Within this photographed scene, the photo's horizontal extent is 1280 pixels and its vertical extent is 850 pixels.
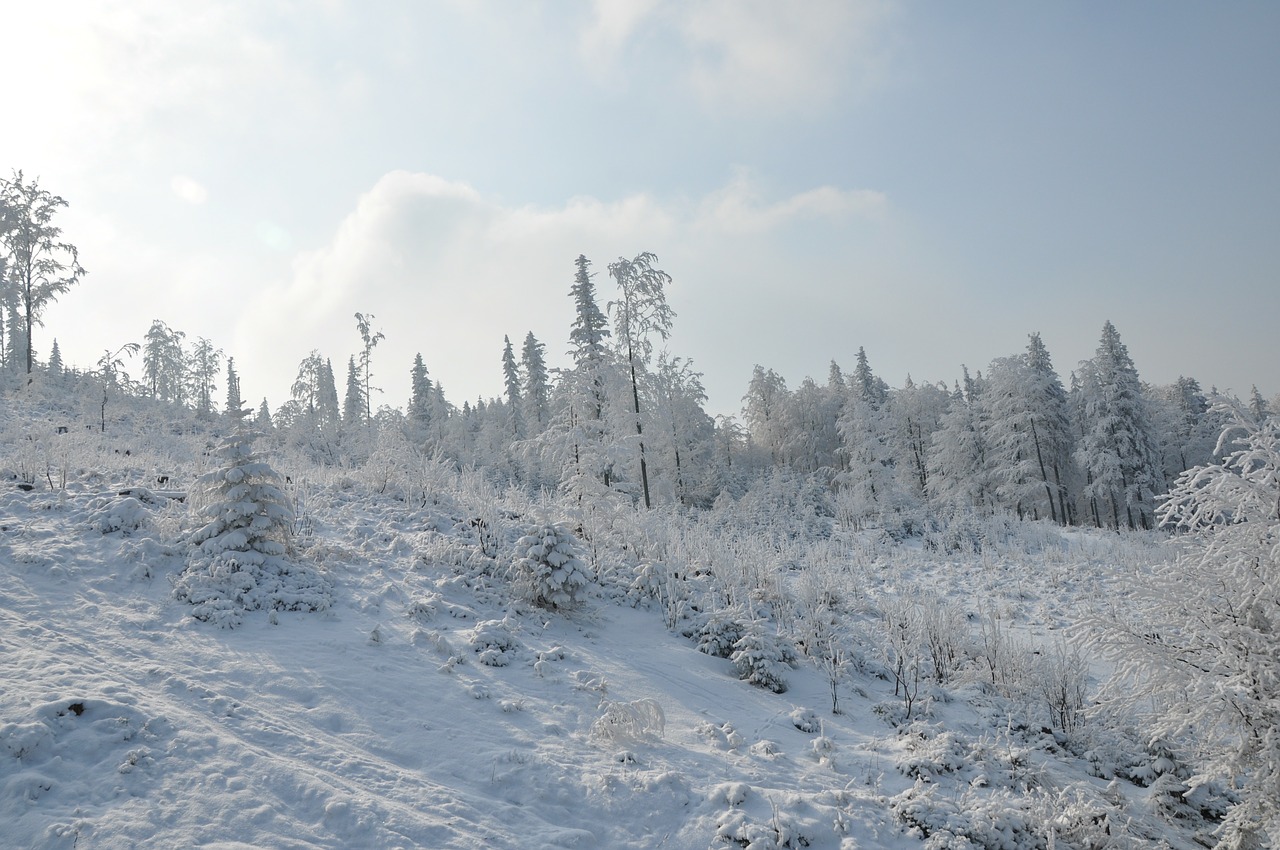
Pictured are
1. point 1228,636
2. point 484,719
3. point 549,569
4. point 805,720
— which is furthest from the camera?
point 549,569

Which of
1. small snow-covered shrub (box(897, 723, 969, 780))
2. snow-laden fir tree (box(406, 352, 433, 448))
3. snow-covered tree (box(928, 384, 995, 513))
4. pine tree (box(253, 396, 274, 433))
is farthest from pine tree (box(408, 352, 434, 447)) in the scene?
small snow-covered shrub (box(897, 723, 969, 780))

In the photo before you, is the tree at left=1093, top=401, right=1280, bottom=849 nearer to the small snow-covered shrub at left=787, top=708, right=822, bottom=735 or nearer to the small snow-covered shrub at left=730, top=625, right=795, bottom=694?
the small snow-covered shrub at left=787, top=708, right=822, bottom=735

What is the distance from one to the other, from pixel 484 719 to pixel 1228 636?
A: 6928 mm

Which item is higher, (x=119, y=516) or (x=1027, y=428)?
(x=1027, y=428)

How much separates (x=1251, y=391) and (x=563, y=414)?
8785 centimetres

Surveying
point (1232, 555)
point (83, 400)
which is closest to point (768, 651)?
point (1232, 555)

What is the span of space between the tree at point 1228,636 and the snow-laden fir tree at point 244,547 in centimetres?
937

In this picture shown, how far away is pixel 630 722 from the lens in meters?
6.85

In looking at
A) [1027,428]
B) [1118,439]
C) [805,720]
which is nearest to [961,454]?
[1027,428]

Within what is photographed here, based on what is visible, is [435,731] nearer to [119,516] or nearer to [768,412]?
[119,516]

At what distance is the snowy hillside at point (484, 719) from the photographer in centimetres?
485

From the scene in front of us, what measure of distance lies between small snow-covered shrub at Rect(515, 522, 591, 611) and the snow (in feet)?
0.93

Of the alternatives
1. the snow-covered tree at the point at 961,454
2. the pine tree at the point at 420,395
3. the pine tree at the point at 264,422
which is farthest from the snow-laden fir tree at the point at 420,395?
the snow-covered tree at the point at 961,454

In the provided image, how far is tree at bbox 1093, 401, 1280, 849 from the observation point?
512 cm
